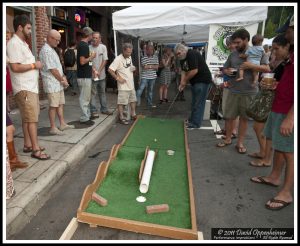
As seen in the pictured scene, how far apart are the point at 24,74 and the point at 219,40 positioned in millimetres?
4699

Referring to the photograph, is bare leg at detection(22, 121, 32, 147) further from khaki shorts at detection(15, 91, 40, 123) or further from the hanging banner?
the hanging banner

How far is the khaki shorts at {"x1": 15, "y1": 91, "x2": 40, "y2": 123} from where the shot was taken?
3.30 meters

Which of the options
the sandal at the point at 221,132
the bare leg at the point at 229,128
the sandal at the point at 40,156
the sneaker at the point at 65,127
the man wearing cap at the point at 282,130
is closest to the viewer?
the man wearing cap at the point at 282,130

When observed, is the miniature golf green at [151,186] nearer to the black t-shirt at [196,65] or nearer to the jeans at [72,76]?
the black t-shirt at [196,65]

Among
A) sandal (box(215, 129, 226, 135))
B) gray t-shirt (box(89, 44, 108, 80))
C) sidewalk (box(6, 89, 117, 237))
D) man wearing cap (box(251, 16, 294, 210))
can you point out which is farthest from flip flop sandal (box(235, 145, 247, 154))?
gray t-shirt (box(89, 44, 108, 80))

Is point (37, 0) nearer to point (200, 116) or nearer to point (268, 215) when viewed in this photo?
point (200, 116)

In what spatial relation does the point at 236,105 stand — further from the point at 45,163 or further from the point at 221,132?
the point at 45,163

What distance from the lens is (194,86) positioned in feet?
17.6

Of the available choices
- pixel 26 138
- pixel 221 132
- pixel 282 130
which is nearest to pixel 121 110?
pixel 221 132

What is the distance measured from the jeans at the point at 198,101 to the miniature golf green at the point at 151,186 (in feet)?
3.40

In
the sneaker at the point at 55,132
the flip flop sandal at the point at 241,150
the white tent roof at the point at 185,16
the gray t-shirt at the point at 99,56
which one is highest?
the white tent roof at the point at 185,16

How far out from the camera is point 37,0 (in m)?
4.13

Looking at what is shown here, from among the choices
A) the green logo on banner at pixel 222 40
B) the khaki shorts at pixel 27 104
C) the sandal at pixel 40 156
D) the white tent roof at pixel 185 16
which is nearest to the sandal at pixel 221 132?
the green logo on banner at pixel 222 40

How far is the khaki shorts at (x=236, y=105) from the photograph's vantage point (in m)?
4.12
